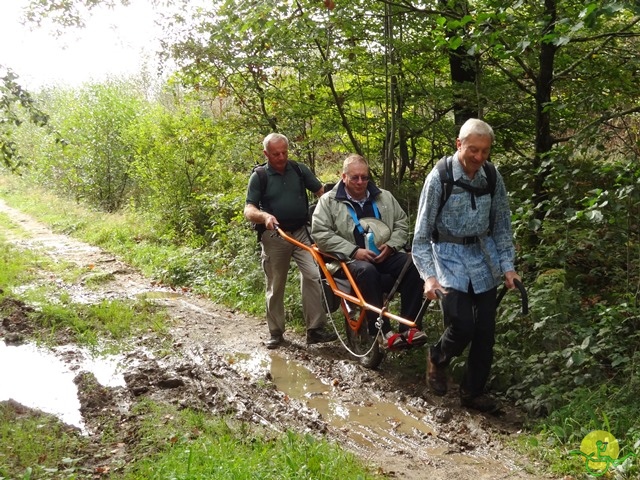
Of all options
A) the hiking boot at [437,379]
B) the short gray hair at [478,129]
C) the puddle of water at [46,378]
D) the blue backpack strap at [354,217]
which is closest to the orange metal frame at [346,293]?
the blue backpack strap at [354,217]

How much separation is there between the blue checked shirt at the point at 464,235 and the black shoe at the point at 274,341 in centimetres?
273

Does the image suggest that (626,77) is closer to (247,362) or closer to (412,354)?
(412,354)

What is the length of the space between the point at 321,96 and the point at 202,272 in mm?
3769

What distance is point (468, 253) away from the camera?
465 centimetres

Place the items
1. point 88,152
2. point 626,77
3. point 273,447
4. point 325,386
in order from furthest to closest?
point 88,152, point 626,77, point 325,386, point 273,447

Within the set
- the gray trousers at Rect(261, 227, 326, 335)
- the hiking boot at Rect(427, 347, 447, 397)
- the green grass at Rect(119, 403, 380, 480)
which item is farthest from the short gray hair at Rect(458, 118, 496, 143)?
the gray trousers at Rect(261, 227, 326, 335)

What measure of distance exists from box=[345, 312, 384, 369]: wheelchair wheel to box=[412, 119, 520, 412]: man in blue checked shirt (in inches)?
42.7

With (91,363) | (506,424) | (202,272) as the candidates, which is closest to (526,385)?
(506,424)

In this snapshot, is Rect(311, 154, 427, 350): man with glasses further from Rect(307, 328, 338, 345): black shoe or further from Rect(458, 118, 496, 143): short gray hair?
Rect(458, 118, 496, 143): short gray hair

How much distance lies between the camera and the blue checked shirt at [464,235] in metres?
4.55

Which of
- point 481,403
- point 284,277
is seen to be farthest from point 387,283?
point 284,277

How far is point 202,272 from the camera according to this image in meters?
10.6

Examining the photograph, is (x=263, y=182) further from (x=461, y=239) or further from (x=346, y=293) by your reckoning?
(x=461, y=239)

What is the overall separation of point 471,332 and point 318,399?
5.19 feet
